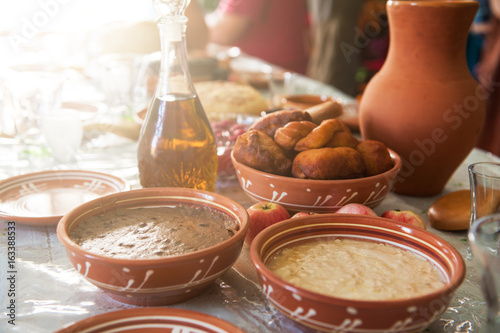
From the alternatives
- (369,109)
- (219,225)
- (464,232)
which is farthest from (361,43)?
(219,225)

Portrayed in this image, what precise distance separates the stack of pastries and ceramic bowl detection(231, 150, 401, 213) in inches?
0.8

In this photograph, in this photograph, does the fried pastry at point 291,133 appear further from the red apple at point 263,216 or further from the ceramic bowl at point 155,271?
the ceramic bowl at point 155,271

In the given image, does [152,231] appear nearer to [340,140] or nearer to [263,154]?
[263,154]

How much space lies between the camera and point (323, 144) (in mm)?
856

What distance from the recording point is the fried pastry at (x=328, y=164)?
819 millimetres

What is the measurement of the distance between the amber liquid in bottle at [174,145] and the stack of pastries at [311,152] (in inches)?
3.1

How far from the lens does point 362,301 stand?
0.49 meters

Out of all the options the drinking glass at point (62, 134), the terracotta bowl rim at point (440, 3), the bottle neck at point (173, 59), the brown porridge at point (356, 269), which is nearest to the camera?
the brown porridge at point (356, 269)

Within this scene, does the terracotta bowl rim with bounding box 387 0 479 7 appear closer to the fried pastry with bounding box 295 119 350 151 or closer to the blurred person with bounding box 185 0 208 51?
the fried pastry with bounding box 295 119 350 151

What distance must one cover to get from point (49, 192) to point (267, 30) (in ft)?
8.33

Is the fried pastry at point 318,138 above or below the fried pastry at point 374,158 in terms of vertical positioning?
above

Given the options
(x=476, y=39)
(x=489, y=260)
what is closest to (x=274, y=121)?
(x=489, y=260)

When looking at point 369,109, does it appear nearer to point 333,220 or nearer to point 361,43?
point 333,220

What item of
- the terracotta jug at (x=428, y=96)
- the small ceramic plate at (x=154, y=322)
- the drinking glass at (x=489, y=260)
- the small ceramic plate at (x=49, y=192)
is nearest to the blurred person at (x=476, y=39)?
the terracotta jug at (x=428, y=96)
